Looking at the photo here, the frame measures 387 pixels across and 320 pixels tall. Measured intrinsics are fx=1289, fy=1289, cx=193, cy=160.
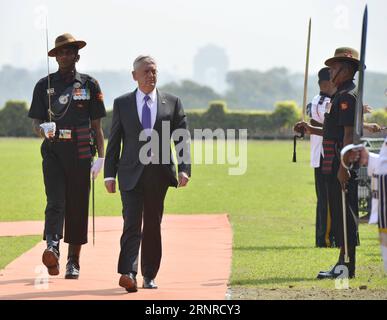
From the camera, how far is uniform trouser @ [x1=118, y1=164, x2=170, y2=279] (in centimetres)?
1126

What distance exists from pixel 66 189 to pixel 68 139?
1.62 feet

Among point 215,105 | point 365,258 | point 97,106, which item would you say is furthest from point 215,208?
point 215,105

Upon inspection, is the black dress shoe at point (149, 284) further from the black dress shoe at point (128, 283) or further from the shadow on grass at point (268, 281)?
the shadow on grass at point (268, 281)

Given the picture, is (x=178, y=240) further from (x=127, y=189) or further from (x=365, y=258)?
(x=127, y=189)

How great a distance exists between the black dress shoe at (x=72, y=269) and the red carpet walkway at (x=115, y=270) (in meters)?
0.09

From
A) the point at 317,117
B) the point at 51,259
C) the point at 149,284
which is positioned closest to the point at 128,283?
the point at 149,284

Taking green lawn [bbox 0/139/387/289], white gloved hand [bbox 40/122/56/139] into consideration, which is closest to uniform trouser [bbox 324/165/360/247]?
green lawn [bbox 0/139/387/289]

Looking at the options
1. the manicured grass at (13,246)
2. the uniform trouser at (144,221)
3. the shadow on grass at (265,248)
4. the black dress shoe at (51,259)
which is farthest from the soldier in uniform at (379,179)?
the shadow on grass at (265,248)

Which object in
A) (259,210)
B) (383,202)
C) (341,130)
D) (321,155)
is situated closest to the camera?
(383,202)

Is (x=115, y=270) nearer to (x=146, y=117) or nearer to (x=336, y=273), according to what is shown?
(x=146, y=117)

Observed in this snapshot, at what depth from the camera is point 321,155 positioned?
49.5ft

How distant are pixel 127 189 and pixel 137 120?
0.62m

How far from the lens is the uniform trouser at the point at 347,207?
39.7 ft
